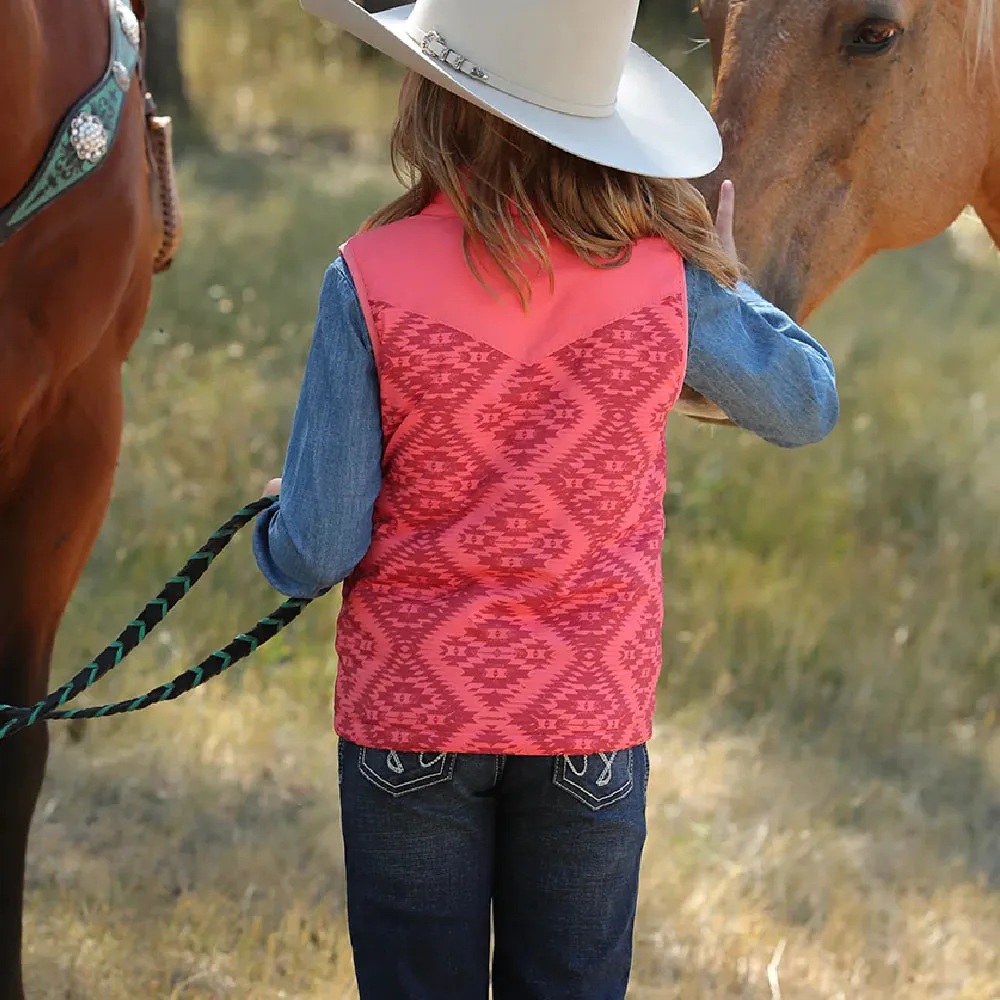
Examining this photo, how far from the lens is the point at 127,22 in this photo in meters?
2.19

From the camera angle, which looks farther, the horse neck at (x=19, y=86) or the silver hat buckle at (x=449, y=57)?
the horse neck at (x=19, y=86)

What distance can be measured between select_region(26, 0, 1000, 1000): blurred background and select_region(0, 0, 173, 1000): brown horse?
23.4 inches

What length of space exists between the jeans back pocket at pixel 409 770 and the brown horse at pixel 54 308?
815mm

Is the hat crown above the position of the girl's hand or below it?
above

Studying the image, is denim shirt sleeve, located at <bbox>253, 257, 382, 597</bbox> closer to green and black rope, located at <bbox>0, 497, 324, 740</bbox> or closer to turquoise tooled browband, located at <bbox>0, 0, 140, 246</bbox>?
green and black rope, located at <bbox>0, 497, 324, 740</bbox>

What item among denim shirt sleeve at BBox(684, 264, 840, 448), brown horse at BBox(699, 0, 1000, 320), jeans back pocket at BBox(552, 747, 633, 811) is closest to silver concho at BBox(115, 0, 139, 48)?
brown horse at BBox(699, 0, 1000, 320)

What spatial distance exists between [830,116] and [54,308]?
1.32 metres

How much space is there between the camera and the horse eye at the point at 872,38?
7.59 feet

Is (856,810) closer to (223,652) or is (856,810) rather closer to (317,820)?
(317,820)

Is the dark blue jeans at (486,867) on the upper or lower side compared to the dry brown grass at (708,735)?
upper

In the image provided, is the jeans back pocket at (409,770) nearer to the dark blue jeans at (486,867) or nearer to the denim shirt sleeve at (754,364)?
the dark blue jeans at (486,867)

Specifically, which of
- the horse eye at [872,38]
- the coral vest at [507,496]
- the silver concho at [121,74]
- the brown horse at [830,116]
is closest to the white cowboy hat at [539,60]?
the coral vest at [507,496]

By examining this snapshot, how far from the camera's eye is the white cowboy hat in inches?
57.9

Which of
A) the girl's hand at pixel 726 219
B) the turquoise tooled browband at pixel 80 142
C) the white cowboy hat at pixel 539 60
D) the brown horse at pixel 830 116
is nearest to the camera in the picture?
the white cowboy hat at pixel 539 60
